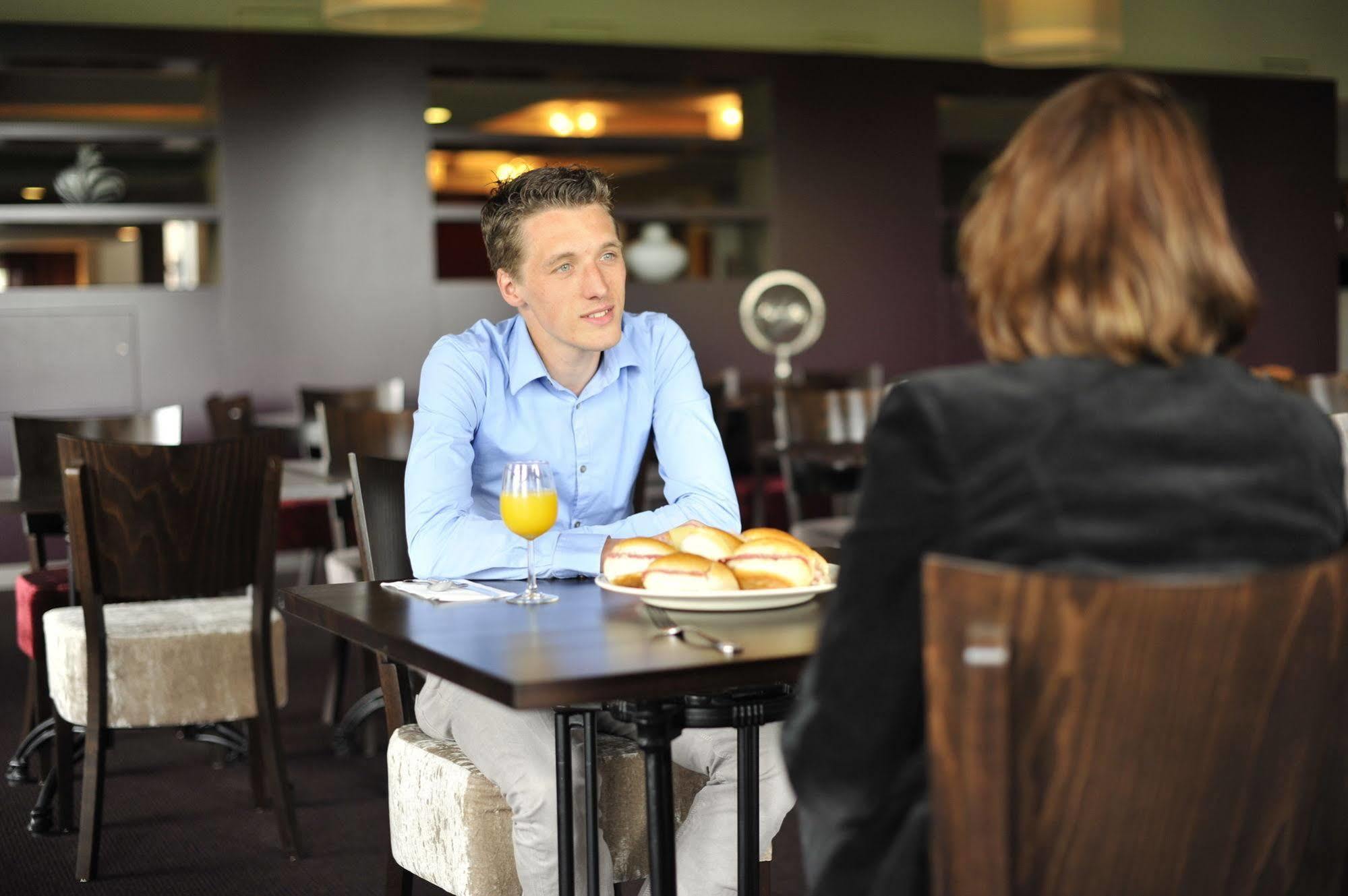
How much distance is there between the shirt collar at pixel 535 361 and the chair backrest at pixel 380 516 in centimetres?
22

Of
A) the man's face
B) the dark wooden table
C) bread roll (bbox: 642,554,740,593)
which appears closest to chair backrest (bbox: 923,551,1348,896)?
the dark wooden table

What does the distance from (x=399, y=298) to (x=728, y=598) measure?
6331 millimetres

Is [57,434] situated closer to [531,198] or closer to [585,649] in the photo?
[531,198]

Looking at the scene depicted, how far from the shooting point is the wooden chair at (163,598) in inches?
113

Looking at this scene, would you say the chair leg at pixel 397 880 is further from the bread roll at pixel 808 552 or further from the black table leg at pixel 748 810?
the bread roll at pixel 808 552

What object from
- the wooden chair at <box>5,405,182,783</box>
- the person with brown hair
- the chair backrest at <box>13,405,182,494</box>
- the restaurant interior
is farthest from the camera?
the chair backrest at <box>13,405,182,494</box>

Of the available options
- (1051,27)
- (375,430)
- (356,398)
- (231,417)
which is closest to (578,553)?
(375,430)

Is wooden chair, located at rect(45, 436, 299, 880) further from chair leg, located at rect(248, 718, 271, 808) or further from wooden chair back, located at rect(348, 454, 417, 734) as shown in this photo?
wooden chair back, located at rect(348, 454, 417, 734)

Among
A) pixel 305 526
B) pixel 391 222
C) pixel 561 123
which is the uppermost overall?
pixel 561 123

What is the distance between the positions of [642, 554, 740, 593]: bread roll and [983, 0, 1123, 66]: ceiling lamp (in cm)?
453

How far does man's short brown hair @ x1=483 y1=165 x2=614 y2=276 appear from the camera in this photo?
7.71 ft

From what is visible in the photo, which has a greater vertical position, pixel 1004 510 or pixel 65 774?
pixel 1004 510

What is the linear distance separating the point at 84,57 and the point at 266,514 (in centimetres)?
494

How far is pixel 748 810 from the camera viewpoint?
1771 mm
